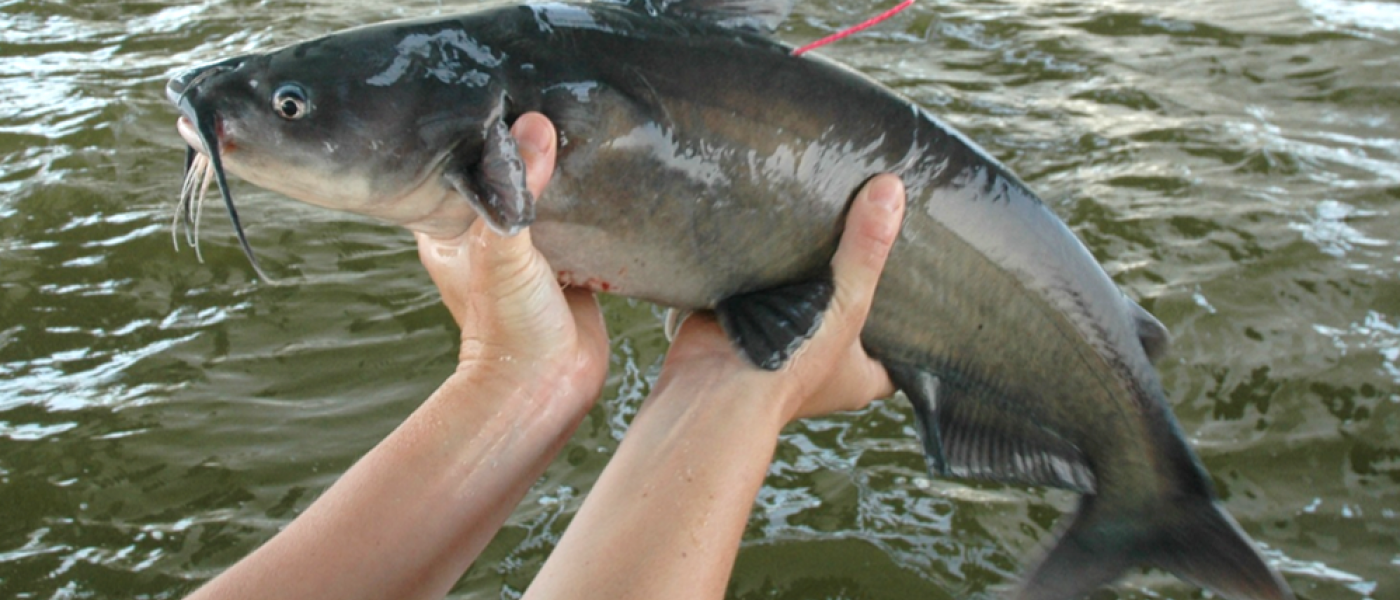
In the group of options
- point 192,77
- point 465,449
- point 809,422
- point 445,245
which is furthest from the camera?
point 809,422

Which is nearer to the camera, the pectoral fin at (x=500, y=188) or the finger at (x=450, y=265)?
the pectoral fin at (x=500, y=188)

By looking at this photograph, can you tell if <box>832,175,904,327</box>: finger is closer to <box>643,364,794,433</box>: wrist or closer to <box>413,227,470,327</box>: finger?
<box>643,364,794,433</box>: wrist

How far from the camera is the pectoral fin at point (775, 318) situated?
2164 millimetres

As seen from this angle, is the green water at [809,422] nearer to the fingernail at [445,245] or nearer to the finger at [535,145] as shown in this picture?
the fingernail at [445,245]

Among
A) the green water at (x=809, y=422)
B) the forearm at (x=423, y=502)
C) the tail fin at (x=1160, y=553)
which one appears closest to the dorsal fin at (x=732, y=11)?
the forearm at (x=423, y=502)

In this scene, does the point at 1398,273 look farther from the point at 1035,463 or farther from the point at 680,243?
the point at 680,243

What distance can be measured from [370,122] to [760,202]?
72cm

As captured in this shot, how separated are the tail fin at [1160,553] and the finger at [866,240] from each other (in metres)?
0.70

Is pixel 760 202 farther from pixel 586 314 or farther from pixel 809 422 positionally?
pixel 809 422

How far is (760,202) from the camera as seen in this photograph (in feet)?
7.22

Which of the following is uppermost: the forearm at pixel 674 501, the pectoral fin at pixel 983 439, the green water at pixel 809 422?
the forearm at pixel 674 501

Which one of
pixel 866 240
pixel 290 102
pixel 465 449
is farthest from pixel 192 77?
pixel 866 240

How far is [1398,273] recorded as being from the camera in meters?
4.00

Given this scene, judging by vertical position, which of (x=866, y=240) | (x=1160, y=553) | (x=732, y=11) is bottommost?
(x=1160, y=553)
